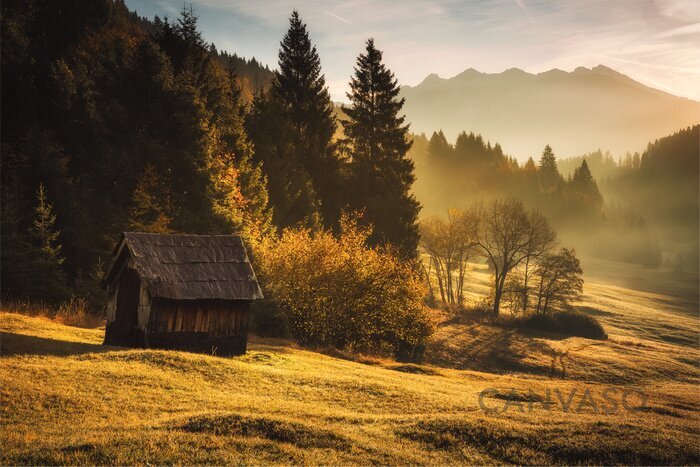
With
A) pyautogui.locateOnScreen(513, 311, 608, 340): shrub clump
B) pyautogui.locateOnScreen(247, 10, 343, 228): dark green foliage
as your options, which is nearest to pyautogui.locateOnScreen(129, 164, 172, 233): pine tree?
pyautogui.locateOnScreen(247, 10, 343, 228): dark green foliage

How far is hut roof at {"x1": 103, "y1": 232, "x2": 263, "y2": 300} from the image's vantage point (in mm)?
23859

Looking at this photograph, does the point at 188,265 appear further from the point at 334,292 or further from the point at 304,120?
the point at 304,120

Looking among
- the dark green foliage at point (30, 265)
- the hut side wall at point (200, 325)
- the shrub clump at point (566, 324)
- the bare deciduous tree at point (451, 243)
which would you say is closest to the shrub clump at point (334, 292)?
the hut side wall at point (200, 325)

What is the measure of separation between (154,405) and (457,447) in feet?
28.9

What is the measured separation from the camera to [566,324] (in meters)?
66.4

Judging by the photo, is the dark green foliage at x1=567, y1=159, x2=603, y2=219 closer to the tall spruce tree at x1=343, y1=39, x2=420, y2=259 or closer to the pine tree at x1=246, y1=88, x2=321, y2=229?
the tall spruce tree at x1=343, y1=39, x2=420, y2=259

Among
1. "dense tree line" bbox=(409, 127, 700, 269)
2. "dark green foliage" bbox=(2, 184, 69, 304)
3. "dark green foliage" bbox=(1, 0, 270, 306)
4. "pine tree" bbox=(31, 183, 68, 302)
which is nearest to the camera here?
"dark green foliage" bbox=(2, 184, 69, 304)

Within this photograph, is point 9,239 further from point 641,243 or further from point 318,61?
point 641,243

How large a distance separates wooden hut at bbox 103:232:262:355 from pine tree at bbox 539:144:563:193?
154753 mm

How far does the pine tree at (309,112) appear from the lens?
6072cm

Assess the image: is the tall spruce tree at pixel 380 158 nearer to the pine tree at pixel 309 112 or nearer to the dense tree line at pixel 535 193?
the pine tree at pixel 309 112

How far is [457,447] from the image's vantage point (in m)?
13.9

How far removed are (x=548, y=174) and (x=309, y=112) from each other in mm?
130222

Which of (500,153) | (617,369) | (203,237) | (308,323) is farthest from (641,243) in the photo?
(203,237)
